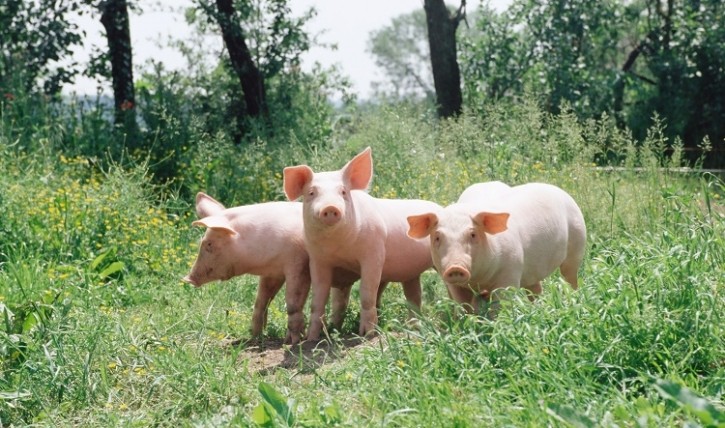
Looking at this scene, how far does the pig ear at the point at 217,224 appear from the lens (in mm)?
5613

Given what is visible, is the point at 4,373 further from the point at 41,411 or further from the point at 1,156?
the point at 1,156

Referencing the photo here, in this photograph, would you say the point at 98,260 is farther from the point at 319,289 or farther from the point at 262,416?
the point at 262,416

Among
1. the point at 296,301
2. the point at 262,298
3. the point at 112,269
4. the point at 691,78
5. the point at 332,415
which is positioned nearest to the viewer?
the point at 332,415

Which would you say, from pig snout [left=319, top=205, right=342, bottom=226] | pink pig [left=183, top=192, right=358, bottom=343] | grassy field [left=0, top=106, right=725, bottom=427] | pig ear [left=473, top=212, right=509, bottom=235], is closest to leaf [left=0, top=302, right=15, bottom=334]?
grassy field [left=0, top=106, right=725, bottom=427]

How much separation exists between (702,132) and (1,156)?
10.4 m

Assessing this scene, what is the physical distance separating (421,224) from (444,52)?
29.1 ft

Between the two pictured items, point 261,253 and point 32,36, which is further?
point 32,36

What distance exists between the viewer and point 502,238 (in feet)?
16.5

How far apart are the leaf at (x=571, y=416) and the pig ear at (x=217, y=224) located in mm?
2731

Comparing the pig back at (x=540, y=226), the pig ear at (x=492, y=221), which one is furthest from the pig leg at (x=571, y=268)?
the pig ear at (x=492, y=221)

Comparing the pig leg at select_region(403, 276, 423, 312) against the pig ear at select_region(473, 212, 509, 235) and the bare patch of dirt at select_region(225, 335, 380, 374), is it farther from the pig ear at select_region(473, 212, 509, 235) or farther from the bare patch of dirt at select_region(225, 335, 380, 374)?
the pig ear at select_region(473, 212, 509, 235)

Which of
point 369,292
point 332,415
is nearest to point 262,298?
point 369,292

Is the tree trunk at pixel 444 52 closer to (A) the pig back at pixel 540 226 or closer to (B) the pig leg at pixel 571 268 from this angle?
(B) the pig leg at pixel 571 268

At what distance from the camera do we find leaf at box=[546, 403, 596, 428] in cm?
323
